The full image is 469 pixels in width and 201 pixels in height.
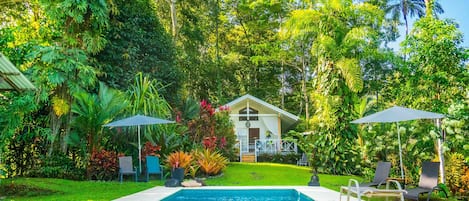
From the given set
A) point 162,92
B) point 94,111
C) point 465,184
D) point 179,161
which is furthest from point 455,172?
point 162,92

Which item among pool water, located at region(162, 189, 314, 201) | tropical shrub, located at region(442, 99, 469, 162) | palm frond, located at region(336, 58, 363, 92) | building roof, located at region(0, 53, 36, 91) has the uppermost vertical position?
palm frond, located at region(336, 58, 363, 92)

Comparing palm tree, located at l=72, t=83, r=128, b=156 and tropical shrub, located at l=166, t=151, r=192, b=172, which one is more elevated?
palm tree, located at l=72, t=83, r=128, b=156

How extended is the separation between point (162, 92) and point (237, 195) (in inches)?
424

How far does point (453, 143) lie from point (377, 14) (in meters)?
8.51

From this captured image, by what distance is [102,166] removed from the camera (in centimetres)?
1270

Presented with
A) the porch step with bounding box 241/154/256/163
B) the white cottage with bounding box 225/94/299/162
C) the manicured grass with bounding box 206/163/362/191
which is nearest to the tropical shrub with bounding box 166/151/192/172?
the manicured grass with bounding box 206/163/362/191

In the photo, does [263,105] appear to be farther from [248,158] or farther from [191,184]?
[191,184]

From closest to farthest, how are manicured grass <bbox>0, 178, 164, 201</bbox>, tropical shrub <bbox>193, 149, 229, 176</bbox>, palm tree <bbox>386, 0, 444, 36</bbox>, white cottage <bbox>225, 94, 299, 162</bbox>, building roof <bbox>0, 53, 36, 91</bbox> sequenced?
building roof <bbox>0, 53, 36, 91</bbox>
manicured grass <bbox>0, 178, 164, 201</bbox>
tropical shrub <bbox>193, 149, 229, 176</bbox>
white cottage <bbox>225, 94, 299, 162</bbox>
palm tree <bbox>386, 0, 444, 36</bbox>

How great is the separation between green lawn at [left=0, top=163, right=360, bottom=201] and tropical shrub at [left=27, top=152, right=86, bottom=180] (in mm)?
697

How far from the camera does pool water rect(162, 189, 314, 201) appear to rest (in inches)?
394

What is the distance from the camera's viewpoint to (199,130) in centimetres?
1625

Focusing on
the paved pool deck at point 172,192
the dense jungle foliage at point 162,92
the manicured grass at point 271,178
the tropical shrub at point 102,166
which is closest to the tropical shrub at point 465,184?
the dense jungle foliage at point 162,92

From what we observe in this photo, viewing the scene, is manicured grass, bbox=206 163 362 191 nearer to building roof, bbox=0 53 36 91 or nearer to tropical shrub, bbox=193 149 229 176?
tropical shrub, bbox=193 149 229 176

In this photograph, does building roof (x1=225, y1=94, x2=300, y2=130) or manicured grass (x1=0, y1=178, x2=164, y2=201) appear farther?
building roof (x1=225, y1=94, x2=300, y2=130)
